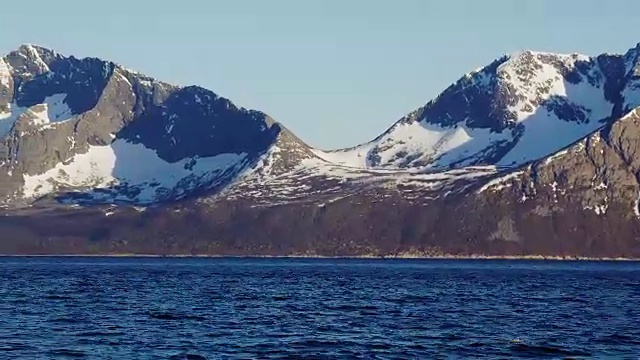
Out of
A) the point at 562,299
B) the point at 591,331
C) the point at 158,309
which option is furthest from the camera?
the point at 562,299

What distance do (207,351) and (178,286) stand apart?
10488cm

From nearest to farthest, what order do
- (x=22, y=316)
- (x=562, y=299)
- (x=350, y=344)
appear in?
1. (x=350, y=344)
2. (x=22, y=316)
3. (x=562, y=299)

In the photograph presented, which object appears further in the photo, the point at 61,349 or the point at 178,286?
the point at 178,286

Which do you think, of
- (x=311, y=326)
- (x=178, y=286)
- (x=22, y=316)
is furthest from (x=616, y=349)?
(x=178, y=286)

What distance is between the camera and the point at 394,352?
92.2 metres

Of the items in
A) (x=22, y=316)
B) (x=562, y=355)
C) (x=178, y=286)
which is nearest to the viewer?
(x=562, y=355)

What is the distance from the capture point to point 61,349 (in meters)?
91.1

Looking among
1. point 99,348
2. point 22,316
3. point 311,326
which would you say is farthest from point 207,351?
point 22,316

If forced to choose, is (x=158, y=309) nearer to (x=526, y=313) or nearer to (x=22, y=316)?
(x=22, y=316)

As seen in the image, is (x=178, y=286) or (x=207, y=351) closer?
(x=207, y=351)

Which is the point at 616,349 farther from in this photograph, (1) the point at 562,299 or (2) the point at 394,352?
(1) the point at 562,299

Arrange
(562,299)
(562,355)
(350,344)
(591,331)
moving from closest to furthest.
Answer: (562,355)
(350,344)
(591,331)
(562,299)

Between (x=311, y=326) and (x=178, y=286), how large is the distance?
8551cm

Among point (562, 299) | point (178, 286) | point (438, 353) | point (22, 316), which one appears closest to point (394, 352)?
point (438, 353)
